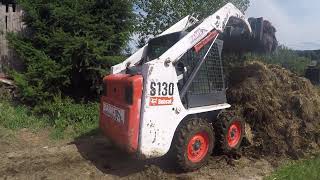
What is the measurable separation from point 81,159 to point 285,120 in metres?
3.52

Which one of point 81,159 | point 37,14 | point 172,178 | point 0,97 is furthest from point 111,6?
point 172,178

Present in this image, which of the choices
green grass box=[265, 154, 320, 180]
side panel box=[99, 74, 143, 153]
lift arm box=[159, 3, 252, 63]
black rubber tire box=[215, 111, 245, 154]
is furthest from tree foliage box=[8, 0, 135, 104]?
green grass box=[265, 154, 320, 180]

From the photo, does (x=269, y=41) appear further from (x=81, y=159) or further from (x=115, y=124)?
(x=81, y=159)

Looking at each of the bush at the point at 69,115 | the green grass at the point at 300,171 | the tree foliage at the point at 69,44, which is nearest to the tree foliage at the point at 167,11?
the tree foliage at the point at 69,44

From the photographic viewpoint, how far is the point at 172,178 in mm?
5465

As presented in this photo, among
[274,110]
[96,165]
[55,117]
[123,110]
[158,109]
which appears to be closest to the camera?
[158,109]

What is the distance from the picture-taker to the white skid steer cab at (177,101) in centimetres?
510

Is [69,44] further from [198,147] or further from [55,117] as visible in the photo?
[198,147]

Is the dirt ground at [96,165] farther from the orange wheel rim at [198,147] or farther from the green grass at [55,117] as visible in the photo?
the green grass at [55,117]

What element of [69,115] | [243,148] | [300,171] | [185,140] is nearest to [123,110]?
[185,140]

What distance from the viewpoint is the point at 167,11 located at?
1145 centimetres

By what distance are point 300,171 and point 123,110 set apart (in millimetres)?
2797

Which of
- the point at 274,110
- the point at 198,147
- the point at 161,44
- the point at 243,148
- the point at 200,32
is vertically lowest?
the point at 243,148

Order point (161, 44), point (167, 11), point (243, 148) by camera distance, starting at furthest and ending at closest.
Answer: point (167, 11)
point (243, 148)
point (161, 44)
